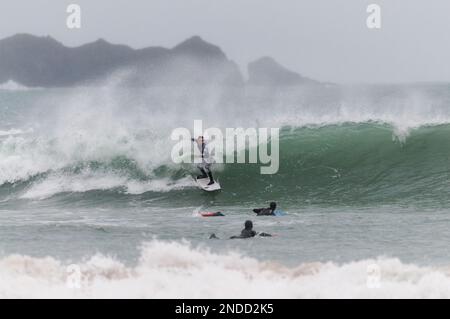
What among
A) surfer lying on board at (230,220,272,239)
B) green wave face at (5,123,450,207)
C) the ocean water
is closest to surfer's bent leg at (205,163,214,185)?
the ocean water

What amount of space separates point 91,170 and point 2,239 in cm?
748

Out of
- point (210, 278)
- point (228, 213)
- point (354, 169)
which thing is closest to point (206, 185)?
point (228, 213)

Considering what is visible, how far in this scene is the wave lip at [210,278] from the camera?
10.4 meters

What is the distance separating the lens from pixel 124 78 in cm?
11362

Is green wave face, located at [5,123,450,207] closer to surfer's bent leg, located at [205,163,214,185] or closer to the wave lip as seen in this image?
surfer's bent leg, located at [205,163,214,185]

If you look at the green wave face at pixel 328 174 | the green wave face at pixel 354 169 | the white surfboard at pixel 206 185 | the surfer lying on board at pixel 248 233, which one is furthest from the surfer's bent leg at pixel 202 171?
the surfer lying on board at pixel 248 233

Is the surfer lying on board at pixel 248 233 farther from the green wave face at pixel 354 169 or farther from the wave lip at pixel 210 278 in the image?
the green wave face at pixel 354 169

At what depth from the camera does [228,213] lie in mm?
15977

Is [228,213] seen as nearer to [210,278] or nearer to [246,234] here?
[246,234]

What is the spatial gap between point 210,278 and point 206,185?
778 centimetres

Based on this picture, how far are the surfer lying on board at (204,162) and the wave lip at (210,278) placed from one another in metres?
6.70

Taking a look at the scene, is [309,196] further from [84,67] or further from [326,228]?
[84,67]

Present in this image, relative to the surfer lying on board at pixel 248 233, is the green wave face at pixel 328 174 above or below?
above

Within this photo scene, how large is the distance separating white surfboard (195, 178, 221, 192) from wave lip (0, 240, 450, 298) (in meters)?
6.61
